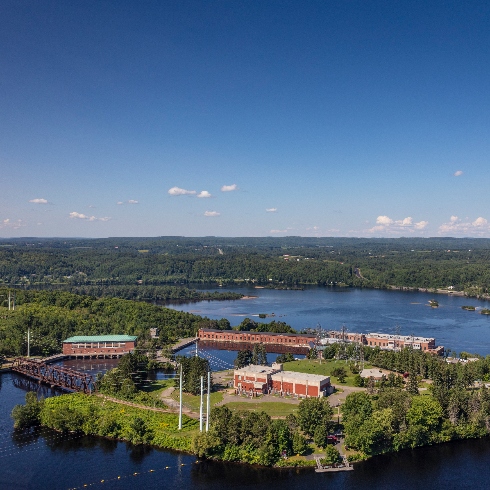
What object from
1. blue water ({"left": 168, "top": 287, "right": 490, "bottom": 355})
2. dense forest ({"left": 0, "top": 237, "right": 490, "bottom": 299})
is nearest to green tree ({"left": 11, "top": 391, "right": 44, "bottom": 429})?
blue water ({"left": 168, "top": 287, "right": 490, "bottom": 355})

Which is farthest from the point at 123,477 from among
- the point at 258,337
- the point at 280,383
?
the point at 258,337

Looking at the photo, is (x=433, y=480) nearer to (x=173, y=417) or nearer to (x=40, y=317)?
(x=173, y=417)

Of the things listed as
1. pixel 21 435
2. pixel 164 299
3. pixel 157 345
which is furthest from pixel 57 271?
pixel 21 435

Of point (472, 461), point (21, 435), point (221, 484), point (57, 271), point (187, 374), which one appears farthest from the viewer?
point (57, 271)

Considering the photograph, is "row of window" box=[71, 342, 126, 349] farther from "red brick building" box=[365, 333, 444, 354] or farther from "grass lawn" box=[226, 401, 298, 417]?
"red brick building" box=[365, 333, 444, 354]

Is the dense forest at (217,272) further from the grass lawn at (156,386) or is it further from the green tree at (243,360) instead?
the grass lawn at (156,386)

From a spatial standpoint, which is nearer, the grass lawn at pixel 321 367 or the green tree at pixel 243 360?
the grass lawn at pixel 321 367

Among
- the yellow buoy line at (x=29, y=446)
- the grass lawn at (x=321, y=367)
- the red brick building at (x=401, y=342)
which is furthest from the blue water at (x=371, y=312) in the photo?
the yellow buoy line at (x=29, y=446)
